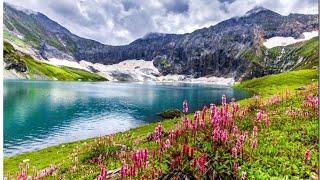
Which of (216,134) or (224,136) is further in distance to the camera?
(216,134)

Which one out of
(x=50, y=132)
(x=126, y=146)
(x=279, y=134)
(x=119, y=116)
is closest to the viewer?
(x=279, y=134)

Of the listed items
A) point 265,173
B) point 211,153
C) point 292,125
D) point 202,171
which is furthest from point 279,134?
point 202,171

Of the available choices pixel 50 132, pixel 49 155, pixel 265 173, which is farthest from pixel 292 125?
pixel 50 132

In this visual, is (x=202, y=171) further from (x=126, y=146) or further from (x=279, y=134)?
(x=126, y=146)

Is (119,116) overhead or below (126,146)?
below

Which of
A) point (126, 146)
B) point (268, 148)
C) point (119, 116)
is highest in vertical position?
point (268, 148)

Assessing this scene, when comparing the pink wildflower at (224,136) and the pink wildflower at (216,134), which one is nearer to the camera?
the pink wildflower at (224,136)

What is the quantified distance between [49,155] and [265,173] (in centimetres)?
3990

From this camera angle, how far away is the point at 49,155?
47.1 meters

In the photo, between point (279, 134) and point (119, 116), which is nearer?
point (279, 134)

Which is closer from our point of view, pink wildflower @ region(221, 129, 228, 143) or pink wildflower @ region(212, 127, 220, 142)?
pink wildflower @ region(221, 129, 228, 143)

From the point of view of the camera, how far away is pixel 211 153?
1043 cm

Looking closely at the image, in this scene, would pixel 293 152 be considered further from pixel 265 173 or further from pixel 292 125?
→ pixel 292 125

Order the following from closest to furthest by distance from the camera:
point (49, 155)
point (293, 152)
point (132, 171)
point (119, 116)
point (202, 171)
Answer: point (202, 171), point (132, 171), point (293, 152), point (49, 155), point (119, 116)
